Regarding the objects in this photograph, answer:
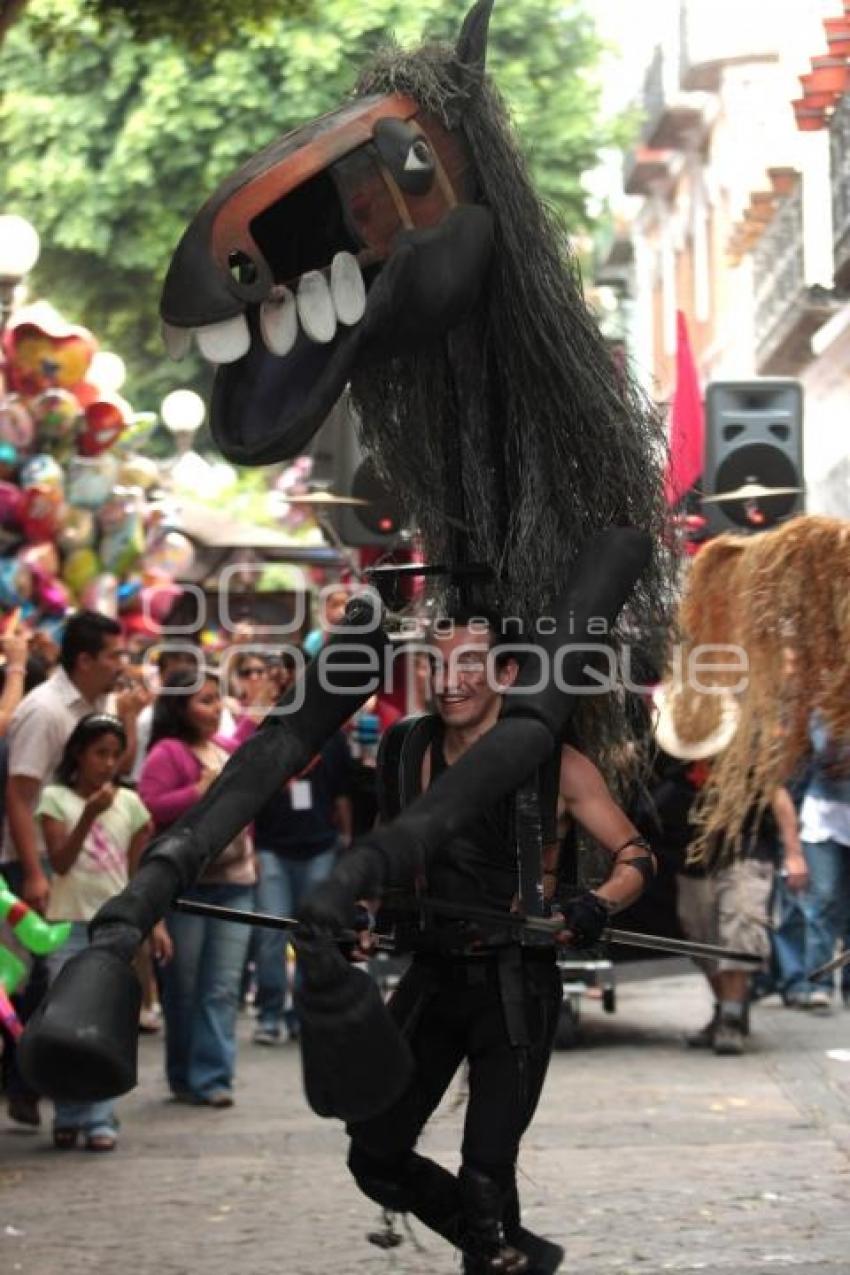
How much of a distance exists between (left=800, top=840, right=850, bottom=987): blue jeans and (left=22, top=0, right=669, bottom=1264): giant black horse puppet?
18.7 ft

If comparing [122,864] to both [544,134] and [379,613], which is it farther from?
[544,134]

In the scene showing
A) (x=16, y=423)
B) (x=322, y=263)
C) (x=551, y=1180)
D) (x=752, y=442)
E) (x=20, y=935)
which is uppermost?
(x=16, y=423)

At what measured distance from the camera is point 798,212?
2752 centimetres

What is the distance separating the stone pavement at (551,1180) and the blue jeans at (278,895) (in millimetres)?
601

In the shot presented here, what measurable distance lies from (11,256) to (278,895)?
557 cm

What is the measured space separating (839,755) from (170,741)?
15.1 feet

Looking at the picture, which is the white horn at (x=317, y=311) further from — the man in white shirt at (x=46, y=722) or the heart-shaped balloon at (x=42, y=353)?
the heart-shaped balloon at (x=42, y=353)

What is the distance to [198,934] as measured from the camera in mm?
11344

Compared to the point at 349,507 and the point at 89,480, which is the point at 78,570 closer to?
the point at 89,480

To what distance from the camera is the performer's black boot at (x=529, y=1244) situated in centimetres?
619

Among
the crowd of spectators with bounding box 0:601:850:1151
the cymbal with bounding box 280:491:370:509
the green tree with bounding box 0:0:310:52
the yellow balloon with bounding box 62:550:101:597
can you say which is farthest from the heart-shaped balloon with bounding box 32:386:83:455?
the green tree with bounding box 0:0:310:52

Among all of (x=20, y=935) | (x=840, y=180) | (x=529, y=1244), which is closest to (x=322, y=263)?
(x=529, y=1244)

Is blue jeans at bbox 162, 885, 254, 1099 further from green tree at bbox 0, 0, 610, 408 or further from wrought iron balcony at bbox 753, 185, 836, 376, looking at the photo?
green tree at bbox 0, 0, 610, 408

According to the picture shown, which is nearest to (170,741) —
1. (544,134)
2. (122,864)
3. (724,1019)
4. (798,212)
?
(122,864)
